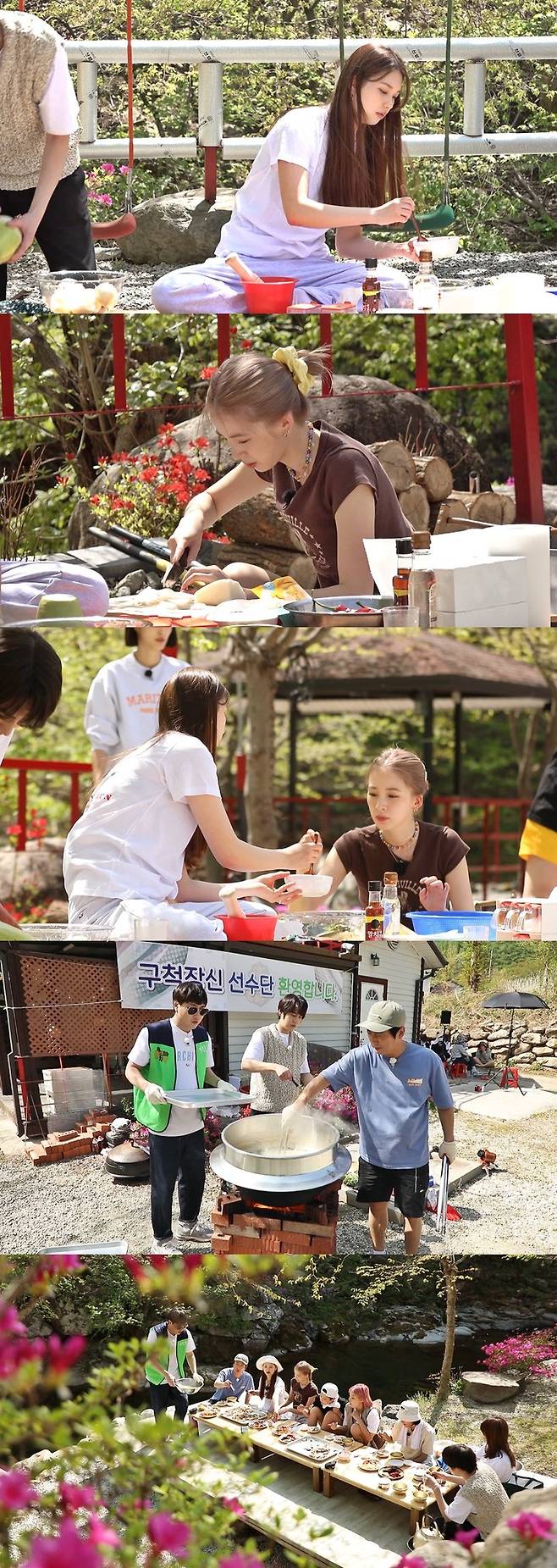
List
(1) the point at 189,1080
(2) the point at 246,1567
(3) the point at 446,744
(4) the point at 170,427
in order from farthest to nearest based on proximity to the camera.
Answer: (3) the point at 446,744
(4) the point at 170,427
(1) the point at 189,1080
(2) the point at 246,1567

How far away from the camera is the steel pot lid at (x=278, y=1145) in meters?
3.91

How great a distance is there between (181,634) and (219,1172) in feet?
9.10

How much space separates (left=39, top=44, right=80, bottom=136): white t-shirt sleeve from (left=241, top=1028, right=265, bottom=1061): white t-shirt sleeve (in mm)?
2942

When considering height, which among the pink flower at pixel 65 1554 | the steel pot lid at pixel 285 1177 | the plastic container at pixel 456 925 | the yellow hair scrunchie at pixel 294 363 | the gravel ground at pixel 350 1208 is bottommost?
the gravel ground at pixel 350 1208

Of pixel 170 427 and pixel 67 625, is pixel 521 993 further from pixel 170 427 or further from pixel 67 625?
pixel 170 427

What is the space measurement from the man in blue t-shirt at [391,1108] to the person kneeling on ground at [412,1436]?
7.51 ft

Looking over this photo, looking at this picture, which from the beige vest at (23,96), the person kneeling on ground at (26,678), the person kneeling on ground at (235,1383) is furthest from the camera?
the person kneeling on ground at (235,1383)

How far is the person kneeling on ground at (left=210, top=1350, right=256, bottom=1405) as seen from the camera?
242 inches

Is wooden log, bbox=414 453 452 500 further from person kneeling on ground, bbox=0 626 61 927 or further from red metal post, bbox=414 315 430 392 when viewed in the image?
person kneeling on ground, bbox=0 626 61 927

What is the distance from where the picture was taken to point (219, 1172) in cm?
396

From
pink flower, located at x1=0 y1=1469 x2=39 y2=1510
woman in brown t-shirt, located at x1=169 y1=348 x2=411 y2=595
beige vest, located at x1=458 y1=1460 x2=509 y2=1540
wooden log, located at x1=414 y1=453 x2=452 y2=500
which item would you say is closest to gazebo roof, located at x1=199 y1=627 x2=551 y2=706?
wooden log, located at x1=414 y1=453 x2=452 y2=500

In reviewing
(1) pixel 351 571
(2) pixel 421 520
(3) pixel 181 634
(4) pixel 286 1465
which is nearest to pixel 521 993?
(1) pixel 351 571

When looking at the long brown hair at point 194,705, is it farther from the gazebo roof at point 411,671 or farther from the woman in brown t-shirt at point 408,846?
the gazebo roof at point 411,671

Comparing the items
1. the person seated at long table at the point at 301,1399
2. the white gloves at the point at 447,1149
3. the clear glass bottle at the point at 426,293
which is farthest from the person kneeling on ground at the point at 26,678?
the person seated at long table at the point at 301,1399
